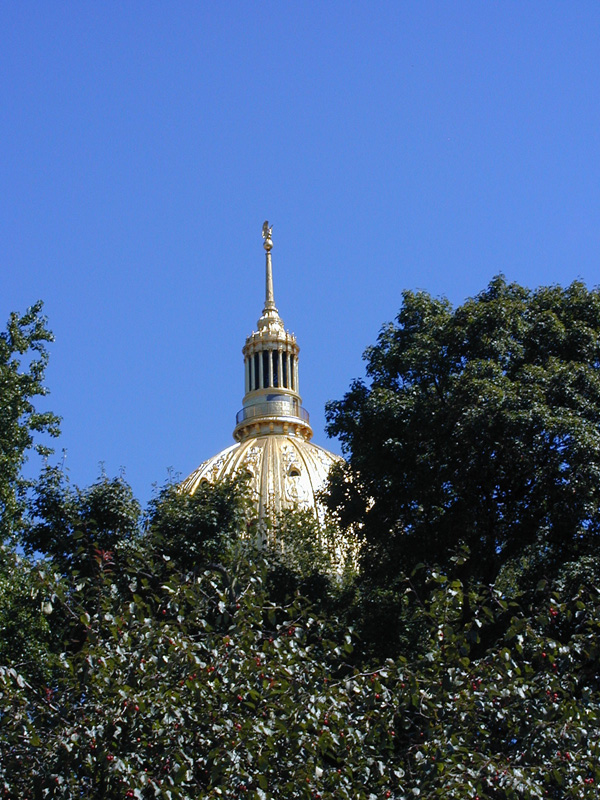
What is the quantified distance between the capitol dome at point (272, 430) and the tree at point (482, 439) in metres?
39.5

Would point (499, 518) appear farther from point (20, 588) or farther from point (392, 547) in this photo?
point (20, 588)

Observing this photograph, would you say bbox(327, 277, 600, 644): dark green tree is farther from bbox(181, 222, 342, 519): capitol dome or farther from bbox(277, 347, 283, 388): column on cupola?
bbox(277, 347, 283, 388): column on cupola

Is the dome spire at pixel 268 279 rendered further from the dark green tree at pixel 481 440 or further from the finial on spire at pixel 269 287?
A: the dark green tree at pixel 481 440

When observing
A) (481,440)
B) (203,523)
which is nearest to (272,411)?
(203,523)

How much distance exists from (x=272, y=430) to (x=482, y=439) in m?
58.4

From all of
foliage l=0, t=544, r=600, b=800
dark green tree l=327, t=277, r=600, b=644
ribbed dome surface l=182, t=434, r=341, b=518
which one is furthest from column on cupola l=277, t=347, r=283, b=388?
foliage l=0, t=544, r=600, b=800

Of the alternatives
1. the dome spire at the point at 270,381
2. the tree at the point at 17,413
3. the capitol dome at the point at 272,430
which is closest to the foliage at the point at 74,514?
the tree at the point at 17,413

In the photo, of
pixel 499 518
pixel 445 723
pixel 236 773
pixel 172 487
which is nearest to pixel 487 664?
pixel 445 723

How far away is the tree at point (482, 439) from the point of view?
72.9 ft

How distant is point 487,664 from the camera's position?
1444 cm

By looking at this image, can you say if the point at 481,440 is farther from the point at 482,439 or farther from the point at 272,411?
the point at 272,411

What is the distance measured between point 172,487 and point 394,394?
27.0ft

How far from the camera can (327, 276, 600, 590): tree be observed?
22234 millimetres

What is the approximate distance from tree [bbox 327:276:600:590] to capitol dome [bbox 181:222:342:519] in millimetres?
39543
